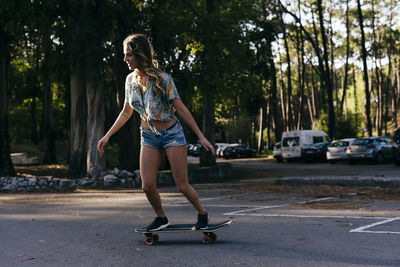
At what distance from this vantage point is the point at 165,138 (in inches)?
213

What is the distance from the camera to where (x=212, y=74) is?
20750mm

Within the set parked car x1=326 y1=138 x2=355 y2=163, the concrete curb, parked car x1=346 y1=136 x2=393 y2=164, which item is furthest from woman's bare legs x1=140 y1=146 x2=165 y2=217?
parked car x1=326 y1=138 x2=355 y2=163

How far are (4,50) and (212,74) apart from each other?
8.02 meters

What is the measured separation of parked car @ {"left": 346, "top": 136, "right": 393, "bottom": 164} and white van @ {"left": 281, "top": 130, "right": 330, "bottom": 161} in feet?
18.3

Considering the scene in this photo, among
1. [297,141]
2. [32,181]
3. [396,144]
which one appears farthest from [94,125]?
[297,141]

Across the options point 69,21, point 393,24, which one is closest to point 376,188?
point 69,21

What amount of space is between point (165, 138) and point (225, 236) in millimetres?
1452

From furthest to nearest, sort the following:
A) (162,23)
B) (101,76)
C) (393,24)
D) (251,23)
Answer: (393,24) < (251,23) < (162,23) < (101,76)

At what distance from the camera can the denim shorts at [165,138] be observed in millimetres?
5418

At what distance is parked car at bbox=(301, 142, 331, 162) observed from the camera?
35.5m

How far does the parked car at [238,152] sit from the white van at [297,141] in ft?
39.5

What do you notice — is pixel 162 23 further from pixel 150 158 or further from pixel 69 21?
pixel 150 158

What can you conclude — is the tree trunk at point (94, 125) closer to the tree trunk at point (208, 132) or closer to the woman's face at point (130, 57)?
the tree trunk at point (208, 132)

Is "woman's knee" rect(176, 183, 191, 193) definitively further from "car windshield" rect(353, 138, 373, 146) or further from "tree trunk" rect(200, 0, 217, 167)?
"car windshield" rect(353, 138, 373, 146)
